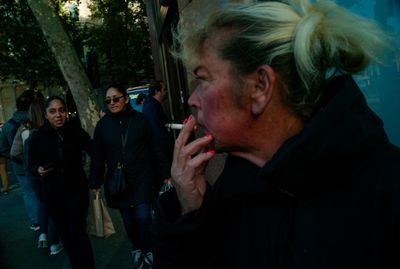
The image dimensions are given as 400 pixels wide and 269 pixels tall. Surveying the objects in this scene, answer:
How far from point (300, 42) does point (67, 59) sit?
30.9ft

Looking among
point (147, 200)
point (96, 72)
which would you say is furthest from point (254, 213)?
point (96, 72)

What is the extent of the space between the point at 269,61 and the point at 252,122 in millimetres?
193

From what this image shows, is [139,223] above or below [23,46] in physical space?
below

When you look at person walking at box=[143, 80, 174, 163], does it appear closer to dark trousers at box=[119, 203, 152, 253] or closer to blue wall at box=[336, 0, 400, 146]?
dark trousers at box=[119, 203, 152, 253]

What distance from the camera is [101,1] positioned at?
23719 millimetres

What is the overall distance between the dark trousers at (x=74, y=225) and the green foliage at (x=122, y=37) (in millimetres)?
19956

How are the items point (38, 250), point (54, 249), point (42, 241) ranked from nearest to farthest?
point (54, 249) < point (38, 250) < point (42, 241)

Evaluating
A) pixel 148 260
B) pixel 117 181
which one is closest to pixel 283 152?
pixel 117 181

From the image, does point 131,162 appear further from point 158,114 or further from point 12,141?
point 12,141

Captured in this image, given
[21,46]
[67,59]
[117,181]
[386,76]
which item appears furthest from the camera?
[21,46]

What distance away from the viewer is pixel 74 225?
13.5ft

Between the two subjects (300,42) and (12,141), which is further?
(12,141)

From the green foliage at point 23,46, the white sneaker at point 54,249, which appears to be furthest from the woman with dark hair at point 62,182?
the green foliage at point 23,46

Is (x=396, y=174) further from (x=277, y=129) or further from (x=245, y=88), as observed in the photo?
(x=245, y=88)
